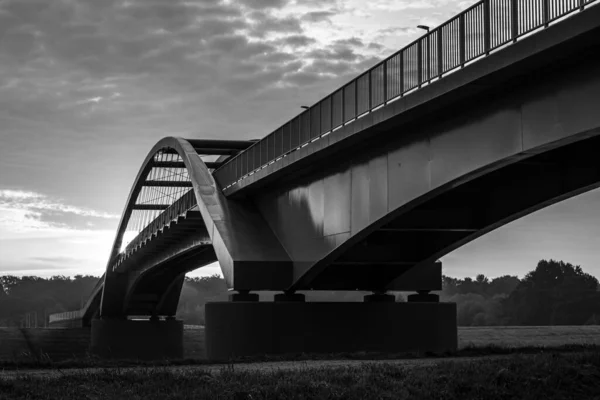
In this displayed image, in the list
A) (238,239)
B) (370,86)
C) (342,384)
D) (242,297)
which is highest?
(370,86)

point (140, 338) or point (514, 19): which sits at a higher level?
point (514, 19)

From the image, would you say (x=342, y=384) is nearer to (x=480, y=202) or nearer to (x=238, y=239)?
(x=480, y=202)

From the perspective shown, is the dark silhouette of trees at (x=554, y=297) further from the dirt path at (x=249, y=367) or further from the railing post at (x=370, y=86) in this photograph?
the dirt path at (x=249, y=367)

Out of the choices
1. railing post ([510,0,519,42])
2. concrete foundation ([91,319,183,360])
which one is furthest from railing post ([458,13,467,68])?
concrete foundation ([91,319,183,360])

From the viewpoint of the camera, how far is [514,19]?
18.3 meters

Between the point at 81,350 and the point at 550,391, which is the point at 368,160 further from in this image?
the point at 81,350

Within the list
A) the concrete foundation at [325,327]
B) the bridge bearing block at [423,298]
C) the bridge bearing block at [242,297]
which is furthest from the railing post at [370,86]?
the bridge bearing block at [423,298]

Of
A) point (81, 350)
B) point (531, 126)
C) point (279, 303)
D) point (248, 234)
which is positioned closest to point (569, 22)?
point (531, 126)

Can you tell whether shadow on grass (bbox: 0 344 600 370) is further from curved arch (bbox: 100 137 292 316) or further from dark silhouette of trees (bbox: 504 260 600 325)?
dark silhouette of trees (bbox: 504 260 600 325)

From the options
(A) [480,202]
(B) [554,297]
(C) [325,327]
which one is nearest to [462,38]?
(A) [480,202]

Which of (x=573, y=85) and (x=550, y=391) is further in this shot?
(x=573, y=85)

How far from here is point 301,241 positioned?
104 ft

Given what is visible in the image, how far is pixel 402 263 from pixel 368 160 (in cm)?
690

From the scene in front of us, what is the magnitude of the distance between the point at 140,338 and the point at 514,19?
201 feet
